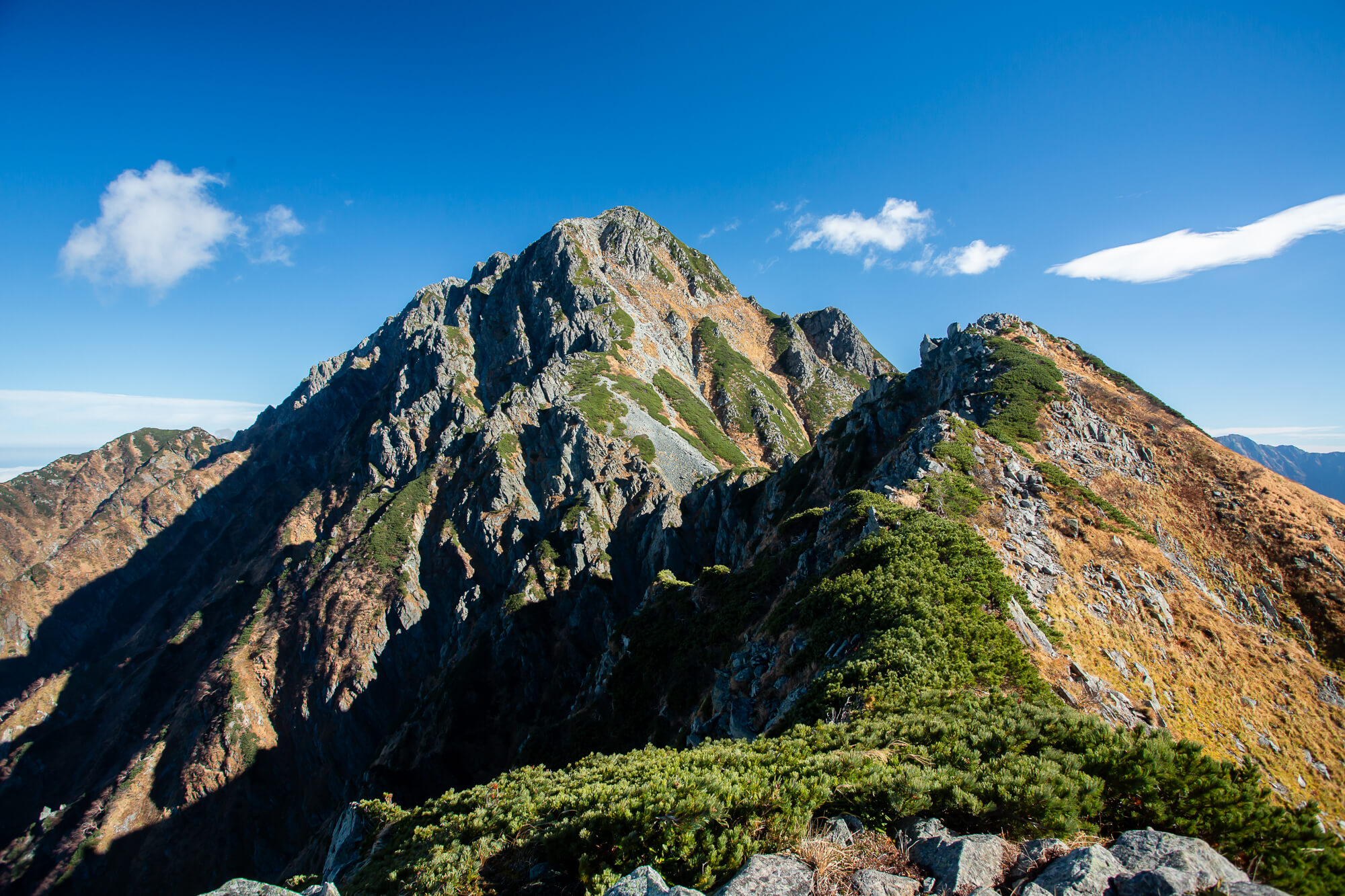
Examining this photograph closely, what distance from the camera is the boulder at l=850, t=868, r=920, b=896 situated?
21.8 ft

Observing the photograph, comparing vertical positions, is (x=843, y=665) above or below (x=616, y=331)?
below

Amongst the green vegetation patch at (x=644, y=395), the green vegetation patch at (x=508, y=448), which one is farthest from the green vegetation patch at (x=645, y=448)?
the green vegetation patch at (x=508, y=448)

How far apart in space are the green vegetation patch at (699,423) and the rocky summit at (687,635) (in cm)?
90

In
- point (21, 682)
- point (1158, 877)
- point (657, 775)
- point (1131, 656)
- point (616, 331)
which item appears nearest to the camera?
point (1158, 877)

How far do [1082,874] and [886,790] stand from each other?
291cm

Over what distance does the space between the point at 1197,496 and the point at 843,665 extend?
35455mm

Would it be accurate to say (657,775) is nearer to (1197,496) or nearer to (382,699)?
(1197,496)

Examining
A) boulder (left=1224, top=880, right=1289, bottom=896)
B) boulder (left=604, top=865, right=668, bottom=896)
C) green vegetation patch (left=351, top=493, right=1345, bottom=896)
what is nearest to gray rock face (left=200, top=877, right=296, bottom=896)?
green vegetation patch (left=351, top=493, right=1345, bottom=896)

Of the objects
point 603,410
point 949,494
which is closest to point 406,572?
point 603,410

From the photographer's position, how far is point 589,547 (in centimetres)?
8406

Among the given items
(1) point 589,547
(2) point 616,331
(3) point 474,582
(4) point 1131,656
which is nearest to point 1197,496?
(4) point 1131,656

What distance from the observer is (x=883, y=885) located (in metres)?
6.74

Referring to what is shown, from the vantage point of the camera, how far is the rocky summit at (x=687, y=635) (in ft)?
27.4

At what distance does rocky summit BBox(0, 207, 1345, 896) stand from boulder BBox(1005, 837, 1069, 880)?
59 millimetres
